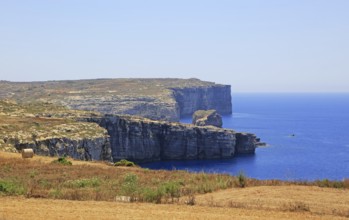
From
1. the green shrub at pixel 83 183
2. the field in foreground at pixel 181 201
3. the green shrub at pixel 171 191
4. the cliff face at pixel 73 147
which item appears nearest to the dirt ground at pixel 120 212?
the field in foreground at pixel 181 201

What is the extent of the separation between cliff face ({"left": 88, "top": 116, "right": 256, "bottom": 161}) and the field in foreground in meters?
72.6

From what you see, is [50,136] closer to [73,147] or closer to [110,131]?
[73,147]

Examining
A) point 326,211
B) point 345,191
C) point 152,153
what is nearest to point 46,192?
point 326,211

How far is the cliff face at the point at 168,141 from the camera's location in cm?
10288

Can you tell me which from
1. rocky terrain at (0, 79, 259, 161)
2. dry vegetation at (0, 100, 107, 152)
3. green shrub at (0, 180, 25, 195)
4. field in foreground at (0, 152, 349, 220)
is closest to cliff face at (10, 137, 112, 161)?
Answer: rocky terrain at (0, 79, 259, 161)

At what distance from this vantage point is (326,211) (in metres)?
19.8

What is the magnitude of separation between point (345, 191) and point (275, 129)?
505 feet

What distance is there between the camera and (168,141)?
11112 centimetres

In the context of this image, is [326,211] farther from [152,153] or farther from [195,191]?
[152,153]

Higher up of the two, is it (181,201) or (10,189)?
(10,189)

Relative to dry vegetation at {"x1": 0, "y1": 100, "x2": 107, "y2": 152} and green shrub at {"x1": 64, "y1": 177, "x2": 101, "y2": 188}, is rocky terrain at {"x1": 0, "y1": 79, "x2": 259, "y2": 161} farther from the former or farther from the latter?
green shrub at {"x1": 64, "y1": 177, "x2": 101, "y2": 188}

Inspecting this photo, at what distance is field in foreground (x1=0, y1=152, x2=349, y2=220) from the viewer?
18750 millimetres

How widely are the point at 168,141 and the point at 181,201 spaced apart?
294 ft

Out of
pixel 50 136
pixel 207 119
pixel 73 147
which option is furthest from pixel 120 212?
pixel 207 119
